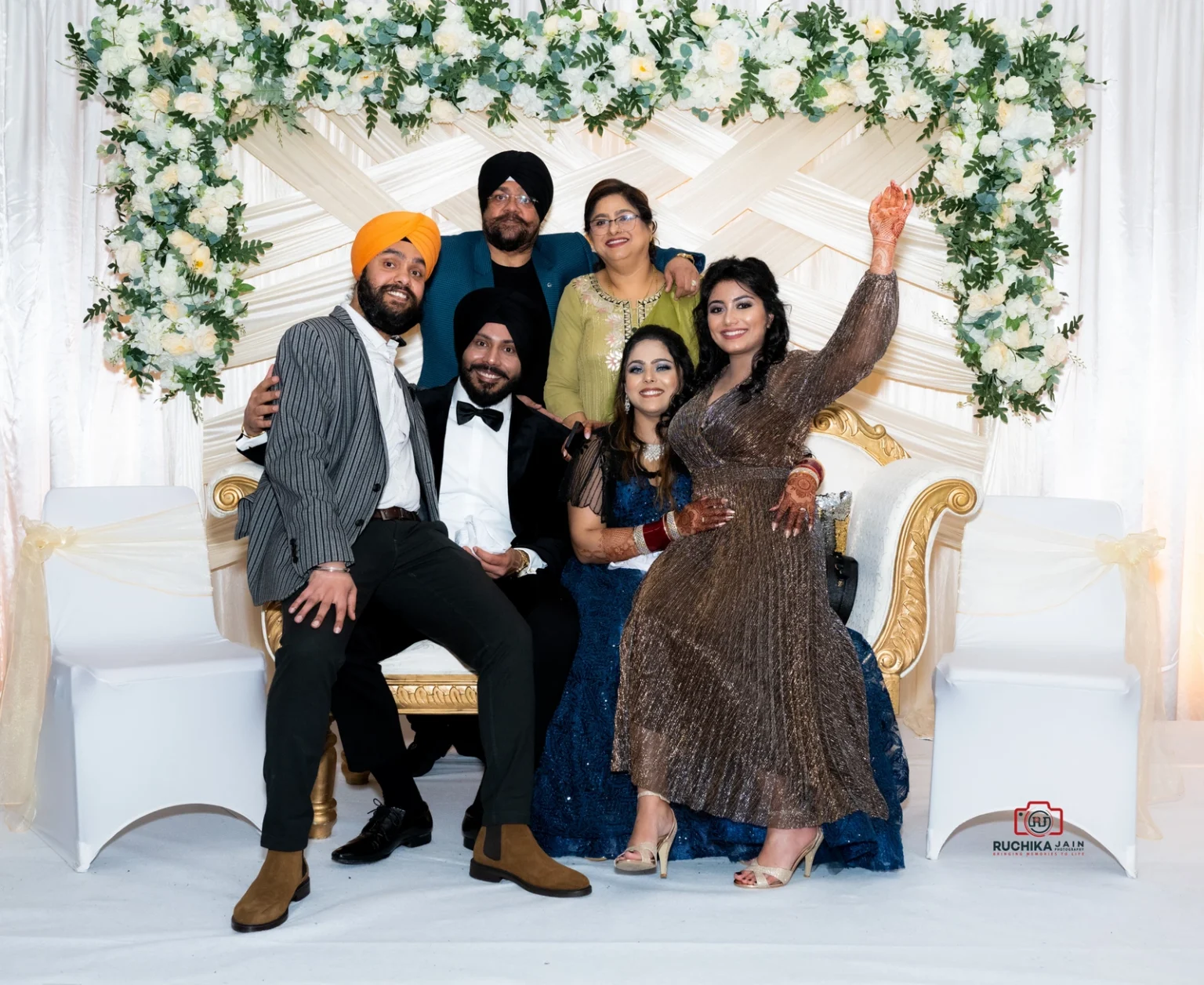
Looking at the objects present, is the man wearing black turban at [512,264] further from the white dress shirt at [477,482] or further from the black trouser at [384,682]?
the black trouser at [384,682]

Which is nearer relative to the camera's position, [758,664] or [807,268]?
[758,664]

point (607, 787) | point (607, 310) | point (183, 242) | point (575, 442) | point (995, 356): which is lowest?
point (607, 787)

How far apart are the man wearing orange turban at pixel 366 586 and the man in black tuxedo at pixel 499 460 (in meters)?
0.17

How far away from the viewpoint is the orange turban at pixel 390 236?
11.7ft

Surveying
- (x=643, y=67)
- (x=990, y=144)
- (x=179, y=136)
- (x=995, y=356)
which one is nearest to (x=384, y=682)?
(x=179, y=136)

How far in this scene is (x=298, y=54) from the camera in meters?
4.42

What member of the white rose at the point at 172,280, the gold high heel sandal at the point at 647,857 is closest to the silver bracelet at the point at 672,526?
the gold high heel sandal at the point at 647,857

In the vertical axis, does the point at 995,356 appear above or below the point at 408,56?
below

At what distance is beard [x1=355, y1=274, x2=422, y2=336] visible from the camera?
3521 mm

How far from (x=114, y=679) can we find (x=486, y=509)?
45.2 inches

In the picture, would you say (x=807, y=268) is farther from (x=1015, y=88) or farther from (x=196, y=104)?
(x=196, y=104)

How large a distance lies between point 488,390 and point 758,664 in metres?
1.18

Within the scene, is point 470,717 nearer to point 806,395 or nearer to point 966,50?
point 806,395

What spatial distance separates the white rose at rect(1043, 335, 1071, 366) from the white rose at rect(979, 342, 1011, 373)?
0.14 metres
